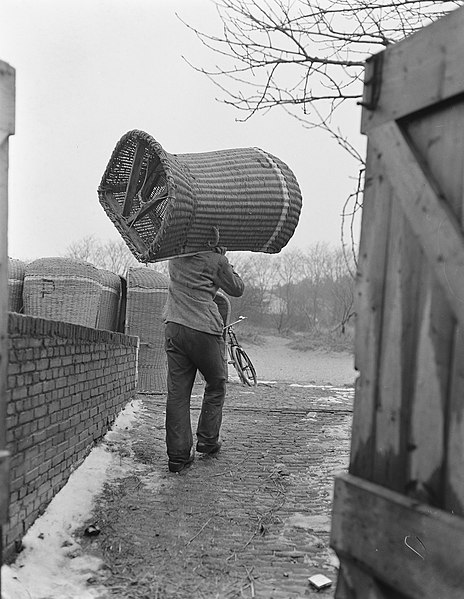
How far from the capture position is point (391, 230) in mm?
2158

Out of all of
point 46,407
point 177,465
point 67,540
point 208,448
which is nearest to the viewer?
point 67,540

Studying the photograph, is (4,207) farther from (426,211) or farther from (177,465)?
(177,465)

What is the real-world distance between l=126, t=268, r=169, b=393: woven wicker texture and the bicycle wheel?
2.67 meters

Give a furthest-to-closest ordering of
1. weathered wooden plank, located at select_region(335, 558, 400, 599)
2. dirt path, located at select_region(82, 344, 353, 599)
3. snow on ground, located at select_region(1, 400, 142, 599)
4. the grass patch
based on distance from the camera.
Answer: the grass patch → dirt path, located at select_region(82, 344, 353, 599) → snow on ground, located at select_region(1, 400, 142, 599) → weathered wooden plank, located at select_region(335, 558, 400, 599)

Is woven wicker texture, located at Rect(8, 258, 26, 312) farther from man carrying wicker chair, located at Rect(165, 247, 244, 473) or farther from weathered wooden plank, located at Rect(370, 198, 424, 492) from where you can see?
weathered wooden plank, located at Rect(370, 198, 424, 492)

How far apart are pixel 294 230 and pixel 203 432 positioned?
195cm

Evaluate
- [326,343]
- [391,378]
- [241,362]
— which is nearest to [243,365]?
[241,362]

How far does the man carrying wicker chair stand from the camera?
5223 millimetres

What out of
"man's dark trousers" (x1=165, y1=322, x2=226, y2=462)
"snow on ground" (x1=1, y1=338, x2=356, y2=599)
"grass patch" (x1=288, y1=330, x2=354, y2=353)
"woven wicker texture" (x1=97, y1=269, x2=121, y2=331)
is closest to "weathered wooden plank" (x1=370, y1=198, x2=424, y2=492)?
"snow on ground" (x1=1, y1=338, x2=356, y2=599)

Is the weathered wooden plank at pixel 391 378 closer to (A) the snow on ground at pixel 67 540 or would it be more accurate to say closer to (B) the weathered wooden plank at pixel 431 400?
(B) the weathered wooden plank at pixel 431 400

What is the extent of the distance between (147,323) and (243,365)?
3.36 metres

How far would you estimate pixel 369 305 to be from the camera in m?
2.22

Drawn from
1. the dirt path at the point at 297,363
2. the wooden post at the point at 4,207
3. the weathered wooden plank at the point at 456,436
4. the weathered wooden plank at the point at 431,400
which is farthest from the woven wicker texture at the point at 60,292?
the dirt path at the point at 297,363

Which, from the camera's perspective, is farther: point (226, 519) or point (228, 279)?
point (228, 279)
